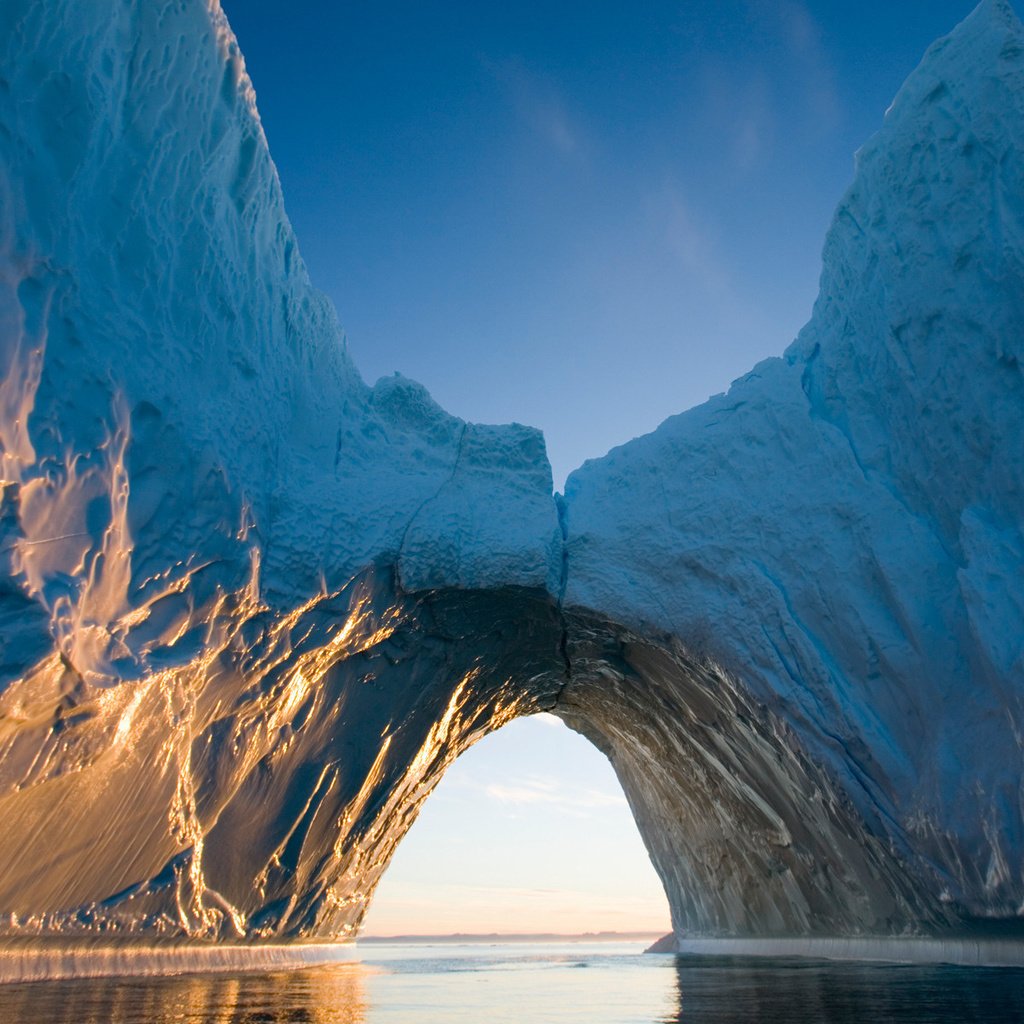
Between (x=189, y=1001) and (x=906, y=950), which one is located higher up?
(x=906, y=950)

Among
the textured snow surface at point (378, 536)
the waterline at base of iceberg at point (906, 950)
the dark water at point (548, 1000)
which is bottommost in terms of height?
the dark water at point (548, 1000)

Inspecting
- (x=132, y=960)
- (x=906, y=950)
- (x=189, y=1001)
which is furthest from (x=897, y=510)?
(x=132, y=960)

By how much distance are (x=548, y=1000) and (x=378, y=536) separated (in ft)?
18.8

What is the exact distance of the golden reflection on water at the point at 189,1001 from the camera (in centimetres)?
591

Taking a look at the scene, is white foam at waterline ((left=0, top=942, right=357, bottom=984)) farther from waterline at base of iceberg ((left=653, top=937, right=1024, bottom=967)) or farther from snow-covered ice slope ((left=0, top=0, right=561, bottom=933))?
waterline at base of iceberg ((left=653, top=937, right=1024, bottom=967))

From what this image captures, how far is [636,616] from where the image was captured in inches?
482

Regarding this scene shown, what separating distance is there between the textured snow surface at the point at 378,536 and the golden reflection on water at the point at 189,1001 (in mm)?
1042

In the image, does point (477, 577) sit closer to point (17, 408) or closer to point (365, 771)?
point (365, 771)

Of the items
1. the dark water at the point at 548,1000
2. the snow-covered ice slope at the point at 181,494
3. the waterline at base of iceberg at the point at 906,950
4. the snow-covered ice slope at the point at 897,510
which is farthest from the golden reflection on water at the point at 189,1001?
the waterline at base of iceberg at the point at 906,950

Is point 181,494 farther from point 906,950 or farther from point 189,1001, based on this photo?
point 906,950

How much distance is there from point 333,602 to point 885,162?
9053 mm

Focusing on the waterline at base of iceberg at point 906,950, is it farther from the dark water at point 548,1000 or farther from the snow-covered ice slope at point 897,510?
the snow-covered ice slope at point 897,510

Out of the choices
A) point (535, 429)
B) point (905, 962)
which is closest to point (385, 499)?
point (535, 429)

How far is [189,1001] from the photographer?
24.3 ft
